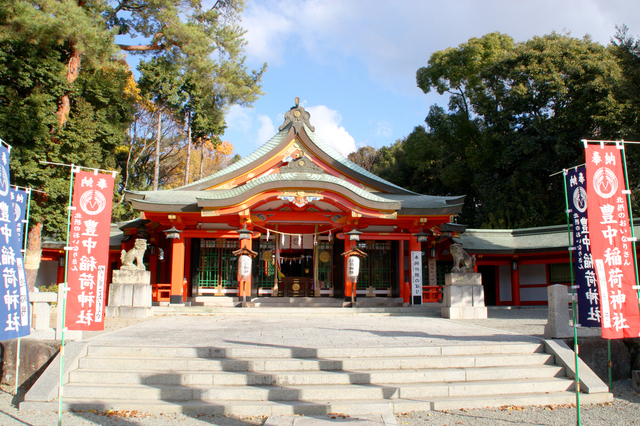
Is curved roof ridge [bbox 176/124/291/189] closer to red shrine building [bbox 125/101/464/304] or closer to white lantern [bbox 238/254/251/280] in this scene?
red shrine building [bbox 125/101/464/304]

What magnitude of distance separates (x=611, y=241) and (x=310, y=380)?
4.24 meters

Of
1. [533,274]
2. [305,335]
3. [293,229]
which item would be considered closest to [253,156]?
[293,229]

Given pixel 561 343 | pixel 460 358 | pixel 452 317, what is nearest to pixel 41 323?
pixel 460 358

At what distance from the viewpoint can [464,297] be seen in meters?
11.6

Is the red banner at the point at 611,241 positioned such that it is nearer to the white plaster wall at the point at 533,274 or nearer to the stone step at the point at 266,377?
the stone step at the point at 266,377

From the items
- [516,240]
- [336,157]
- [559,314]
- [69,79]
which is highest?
[69,79]

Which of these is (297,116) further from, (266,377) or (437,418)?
(437,418)

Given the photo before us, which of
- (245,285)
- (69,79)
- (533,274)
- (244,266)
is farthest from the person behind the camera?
(533,274)

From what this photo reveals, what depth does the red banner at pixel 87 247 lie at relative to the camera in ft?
18.1

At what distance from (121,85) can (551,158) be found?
19.9 meters

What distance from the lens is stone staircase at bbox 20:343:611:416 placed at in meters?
5.38

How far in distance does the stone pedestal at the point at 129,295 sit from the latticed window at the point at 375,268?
277 inches

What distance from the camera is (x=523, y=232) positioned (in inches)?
730

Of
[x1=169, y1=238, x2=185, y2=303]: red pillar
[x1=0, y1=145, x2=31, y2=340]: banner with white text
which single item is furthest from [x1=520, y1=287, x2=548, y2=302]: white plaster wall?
[x1=0, y1=145, x2=31, y2=340]: banner with white text
